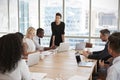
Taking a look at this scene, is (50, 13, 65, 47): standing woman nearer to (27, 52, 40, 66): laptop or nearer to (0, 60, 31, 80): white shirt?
(27, 52, 40, 66): laptop

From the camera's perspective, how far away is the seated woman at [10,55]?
2088mm

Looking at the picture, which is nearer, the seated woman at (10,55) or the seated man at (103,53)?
the seated woman at (10,55)

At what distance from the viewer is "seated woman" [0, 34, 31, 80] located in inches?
82.2

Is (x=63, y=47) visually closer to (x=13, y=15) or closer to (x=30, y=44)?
(x=30, y=44)

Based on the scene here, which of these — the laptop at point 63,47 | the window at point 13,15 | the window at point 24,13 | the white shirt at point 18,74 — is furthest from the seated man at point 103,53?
the window at point 13,15

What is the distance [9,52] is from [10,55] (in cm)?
3

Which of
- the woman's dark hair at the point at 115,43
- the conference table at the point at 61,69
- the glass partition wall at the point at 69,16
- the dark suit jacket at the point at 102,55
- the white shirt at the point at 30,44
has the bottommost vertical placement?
the conference table at the point at 61,69

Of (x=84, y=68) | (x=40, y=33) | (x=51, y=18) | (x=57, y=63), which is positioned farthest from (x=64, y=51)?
(x=51, y=18)

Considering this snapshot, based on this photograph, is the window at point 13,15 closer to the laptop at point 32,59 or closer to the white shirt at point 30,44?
the white shirt at point 30,44

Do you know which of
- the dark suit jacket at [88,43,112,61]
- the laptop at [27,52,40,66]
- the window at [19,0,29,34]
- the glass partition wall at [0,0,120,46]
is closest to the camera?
the laptop at [27,52,40,66]

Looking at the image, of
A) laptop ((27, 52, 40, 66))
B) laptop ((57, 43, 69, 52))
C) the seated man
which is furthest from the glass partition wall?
laptop ((27, 52, 40, 66))

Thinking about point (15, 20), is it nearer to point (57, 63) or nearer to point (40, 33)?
point (40, 33)

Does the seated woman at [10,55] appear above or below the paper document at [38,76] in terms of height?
above

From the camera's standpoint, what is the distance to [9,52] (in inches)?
82.4
